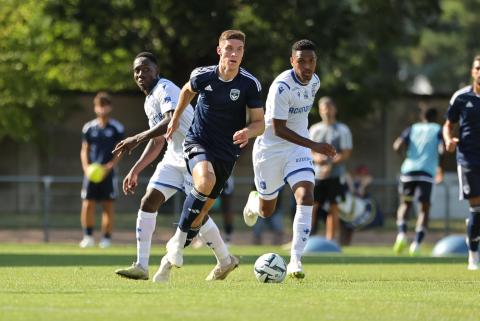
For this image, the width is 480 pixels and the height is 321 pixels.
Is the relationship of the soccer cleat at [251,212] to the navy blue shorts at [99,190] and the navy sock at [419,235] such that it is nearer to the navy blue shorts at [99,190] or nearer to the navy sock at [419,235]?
the navy sock at [419,235]

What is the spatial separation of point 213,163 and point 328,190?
31.1ft

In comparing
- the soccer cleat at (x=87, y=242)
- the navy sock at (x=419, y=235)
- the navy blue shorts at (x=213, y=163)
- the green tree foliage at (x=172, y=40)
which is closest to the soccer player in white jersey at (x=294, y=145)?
the navy blue shorts at (x=213, y=163)

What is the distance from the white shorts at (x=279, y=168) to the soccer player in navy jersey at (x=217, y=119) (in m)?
1.16

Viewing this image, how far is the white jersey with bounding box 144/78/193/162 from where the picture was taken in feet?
41.9

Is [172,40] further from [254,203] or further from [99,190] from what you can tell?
[254,203]

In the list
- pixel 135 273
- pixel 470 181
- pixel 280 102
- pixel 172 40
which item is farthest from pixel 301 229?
pixel 172 40

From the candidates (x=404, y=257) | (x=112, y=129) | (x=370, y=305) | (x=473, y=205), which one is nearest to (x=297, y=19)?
(x=112, y=129)

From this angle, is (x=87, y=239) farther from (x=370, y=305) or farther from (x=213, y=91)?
(x=370, y=305)

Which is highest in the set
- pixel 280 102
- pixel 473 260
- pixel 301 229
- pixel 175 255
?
pixel 280 102

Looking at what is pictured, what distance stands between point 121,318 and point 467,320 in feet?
8.14

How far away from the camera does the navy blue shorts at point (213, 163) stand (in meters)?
12.2

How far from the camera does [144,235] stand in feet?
42.1

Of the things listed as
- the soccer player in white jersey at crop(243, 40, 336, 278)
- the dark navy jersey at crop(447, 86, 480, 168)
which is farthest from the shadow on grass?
the soccer player in white jersey at crop(243, 40, 336, 278)

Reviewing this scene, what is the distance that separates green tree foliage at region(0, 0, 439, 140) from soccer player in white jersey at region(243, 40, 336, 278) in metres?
19.7
